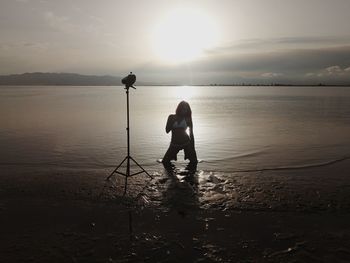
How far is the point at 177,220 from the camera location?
703cm

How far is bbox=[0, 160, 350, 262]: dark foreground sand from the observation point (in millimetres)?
5672

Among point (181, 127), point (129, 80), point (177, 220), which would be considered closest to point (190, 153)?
point (181, 127)

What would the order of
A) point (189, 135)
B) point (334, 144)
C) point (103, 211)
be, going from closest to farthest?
point (103, 211) < point (189, 135) < point (334, 144)

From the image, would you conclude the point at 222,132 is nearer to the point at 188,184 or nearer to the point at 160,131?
the point at 160,131

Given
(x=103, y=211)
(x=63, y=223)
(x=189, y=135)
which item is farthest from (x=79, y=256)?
(x=189, y=135)

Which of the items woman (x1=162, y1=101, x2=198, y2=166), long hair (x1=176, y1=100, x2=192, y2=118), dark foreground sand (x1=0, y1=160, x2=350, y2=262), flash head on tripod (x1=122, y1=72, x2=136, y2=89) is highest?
flash head on tripod (x1=122, y1=72, x2=136, y2=89)

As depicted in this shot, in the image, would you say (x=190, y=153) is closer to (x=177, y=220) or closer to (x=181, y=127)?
(x=181, y=127)

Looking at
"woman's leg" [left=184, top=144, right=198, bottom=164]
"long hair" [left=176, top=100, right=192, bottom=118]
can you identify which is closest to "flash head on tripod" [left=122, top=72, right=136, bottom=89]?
"long hair" [left=176, top=100, right=192, bottom=118]

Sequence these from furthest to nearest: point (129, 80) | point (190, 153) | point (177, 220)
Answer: point (190, 153)
point (129, 80)
point (177, 220)

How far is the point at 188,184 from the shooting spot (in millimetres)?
9695

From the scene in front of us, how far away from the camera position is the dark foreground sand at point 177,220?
5672 millimetres

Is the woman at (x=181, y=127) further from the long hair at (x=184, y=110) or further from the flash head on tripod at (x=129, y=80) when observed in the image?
the flash head on tripod at (x=129, y=80)

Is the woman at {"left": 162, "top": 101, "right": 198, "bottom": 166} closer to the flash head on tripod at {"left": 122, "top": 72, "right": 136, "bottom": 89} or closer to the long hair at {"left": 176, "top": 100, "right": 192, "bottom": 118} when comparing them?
the long hair at {"left": 176, "top": 100, "right": 192, "bottom": 118}

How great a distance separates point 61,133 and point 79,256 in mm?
17597
